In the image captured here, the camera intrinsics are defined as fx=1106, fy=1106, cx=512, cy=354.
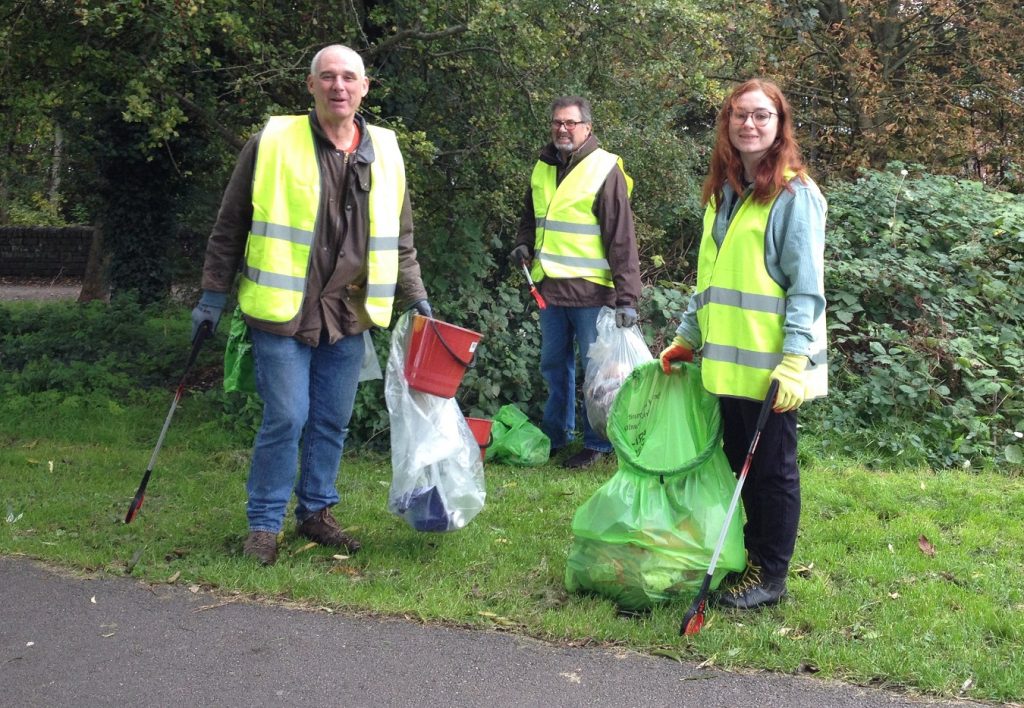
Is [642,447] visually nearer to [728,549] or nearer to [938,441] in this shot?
[728,549]

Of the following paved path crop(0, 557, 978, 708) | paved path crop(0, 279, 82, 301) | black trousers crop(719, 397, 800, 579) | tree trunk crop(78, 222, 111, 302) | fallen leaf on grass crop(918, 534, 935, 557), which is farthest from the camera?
paved path crop(0, 279, 82, 301)

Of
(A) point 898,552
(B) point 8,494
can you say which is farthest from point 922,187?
(B) point 8,494

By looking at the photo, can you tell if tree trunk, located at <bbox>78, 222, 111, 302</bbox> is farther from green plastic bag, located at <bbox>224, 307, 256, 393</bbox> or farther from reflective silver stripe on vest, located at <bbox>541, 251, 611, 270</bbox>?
green plastic bag, located at <bbox>224, 307, 256, 393</bbox>

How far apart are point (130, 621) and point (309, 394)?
1146 millimetres

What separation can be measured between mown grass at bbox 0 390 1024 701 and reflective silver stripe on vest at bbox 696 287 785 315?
3.54 feet

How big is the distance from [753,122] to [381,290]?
161cm

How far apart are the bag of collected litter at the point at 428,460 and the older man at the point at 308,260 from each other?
232 millimetres

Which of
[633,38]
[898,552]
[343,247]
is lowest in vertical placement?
[898,552]

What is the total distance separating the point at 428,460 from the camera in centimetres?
447

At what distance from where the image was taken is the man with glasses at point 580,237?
19.4 ft

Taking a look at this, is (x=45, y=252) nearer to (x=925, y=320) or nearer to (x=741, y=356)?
(x=925, y=320)

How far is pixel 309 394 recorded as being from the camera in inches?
181

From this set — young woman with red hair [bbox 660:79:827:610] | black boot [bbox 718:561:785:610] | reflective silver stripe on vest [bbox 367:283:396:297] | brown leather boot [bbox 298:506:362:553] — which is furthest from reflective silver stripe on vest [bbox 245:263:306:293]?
black boot [bbox 718:561:785:610]

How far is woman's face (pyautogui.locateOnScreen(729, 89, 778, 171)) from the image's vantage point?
3.77 meters
